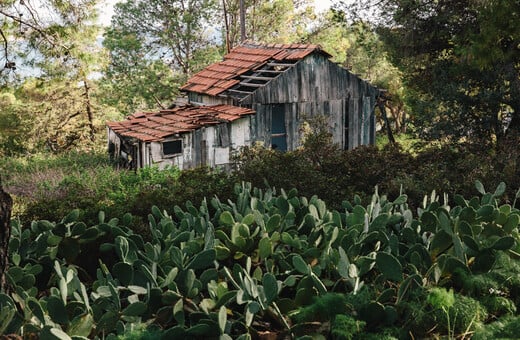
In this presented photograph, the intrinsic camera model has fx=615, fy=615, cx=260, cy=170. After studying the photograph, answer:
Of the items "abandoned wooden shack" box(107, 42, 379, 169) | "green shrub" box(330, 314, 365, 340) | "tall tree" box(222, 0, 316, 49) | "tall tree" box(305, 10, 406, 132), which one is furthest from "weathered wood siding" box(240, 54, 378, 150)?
"green shrub" box(330, 314, 365, 340)

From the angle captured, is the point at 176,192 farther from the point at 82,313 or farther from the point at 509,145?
the point at 509,145

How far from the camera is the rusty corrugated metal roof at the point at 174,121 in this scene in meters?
17.8

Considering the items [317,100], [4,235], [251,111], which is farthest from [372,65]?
[4,235]

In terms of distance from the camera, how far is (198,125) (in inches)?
714

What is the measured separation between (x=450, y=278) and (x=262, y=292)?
1.45 m

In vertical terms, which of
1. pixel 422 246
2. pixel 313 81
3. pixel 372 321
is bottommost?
pixel 372 321

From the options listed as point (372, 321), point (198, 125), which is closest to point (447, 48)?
point (198, 125)

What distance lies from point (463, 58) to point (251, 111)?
21.8ft

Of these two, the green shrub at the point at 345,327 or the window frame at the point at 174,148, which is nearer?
the green shrub at the point at 345,327

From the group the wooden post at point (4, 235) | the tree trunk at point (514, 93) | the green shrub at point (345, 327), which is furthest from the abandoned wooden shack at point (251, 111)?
the green shrub at point (345, 327)

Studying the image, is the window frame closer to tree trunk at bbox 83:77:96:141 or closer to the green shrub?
tree trunk at bbox 83:77:96:141

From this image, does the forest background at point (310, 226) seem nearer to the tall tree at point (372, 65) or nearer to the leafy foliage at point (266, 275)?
the leafy foliage at point (266, 275)


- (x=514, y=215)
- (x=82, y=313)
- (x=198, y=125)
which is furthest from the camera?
(x=198, y=125)

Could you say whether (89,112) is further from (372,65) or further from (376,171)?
(372,65)
